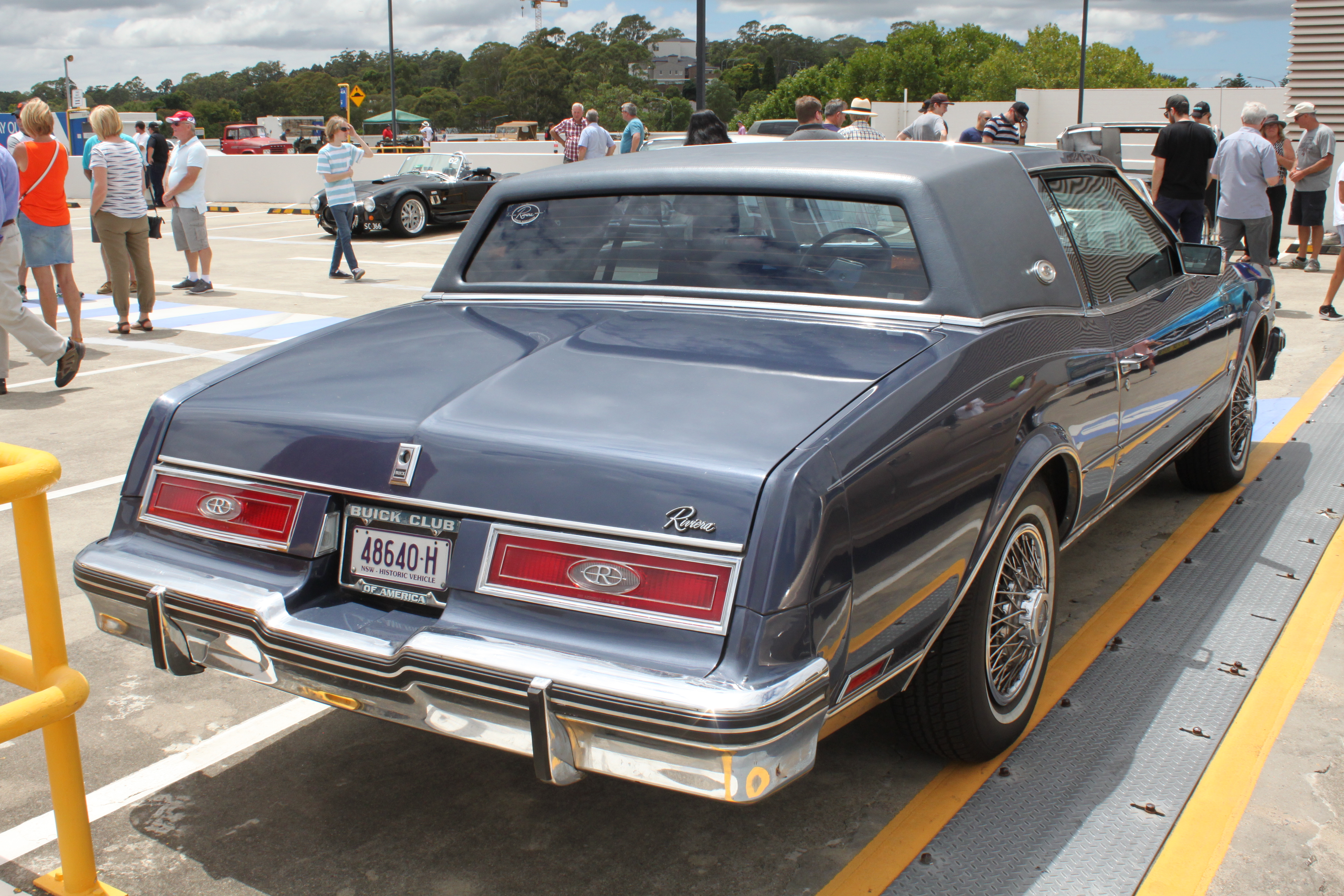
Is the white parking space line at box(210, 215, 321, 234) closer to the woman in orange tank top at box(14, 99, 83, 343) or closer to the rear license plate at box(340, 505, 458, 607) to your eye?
the woman in orange tank top at box(14, 99, 83, 343)

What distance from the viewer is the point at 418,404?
2.53 m

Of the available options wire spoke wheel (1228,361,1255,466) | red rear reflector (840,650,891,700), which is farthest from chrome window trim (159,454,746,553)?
wire spoke wheel (1228,361,1255,466)

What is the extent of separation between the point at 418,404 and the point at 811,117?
28.8 ft

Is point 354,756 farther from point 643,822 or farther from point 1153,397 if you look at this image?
point 1153,397

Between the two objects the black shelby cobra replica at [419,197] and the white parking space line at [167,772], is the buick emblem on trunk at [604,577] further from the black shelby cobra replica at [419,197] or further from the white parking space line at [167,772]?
the black shelby cobra replica at [419,197]

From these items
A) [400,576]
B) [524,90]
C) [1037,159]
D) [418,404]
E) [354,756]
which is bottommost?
[354,756]

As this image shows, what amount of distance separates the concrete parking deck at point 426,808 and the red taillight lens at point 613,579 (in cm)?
74

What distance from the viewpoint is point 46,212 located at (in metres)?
8.19

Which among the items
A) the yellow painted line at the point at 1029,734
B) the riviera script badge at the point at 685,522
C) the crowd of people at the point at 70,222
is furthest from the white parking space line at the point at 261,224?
the riviera script badge at the point at 685,522

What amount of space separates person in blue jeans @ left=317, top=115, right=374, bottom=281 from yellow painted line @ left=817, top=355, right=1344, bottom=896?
9.85 meters

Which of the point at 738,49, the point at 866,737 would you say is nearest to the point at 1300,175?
the point at 866,737

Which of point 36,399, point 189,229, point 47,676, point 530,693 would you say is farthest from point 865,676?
point 189,229

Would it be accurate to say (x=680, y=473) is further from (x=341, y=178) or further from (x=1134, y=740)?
(x=341, y=178)

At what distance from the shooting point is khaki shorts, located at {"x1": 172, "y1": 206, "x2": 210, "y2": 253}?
11555mm
